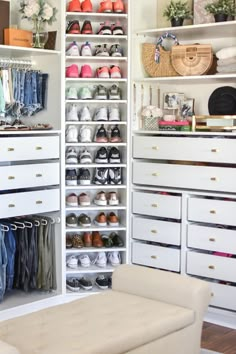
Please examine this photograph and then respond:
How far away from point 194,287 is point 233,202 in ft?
3.45

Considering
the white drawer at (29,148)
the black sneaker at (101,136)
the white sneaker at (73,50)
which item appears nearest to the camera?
the white drawer at (29,148)

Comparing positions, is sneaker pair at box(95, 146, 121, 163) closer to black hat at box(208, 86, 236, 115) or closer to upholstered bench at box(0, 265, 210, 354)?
black hat at box(208, 86, 236, 115)

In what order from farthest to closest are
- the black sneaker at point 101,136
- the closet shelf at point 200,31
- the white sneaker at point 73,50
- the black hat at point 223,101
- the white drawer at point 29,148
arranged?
the black sneaker at point 101,136
the white sneaker at point 73,50
the black hat at point 223,101
the closet shelf at point 200,31
the white drawer at point 29,148

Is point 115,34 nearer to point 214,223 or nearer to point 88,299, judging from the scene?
point 214,223

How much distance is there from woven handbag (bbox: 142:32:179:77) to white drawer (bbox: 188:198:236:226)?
986 millimetres

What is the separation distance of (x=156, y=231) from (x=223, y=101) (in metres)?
1.02

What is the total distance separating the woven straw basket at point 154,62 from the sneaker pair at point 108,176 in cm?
76

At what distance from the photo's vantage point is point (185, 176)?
421 cm

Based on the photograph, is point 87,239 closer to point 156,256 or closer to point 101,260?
point 101,260

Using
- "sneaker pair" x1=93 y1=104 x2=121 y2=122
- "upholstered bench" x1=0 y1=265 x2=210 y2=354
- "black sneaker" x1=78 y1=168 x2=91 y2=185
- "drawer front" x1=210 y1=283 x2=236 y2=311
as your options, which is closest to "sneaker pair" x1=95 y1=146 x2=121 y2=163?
"black sneaker" x1=78 y1=168 x2=91 y2=185

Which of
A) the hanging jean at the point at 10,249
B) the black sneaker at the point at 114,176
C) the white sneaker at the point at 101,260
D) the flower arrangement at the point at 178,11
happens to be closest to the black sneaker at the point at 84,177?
the black sneaker at the point at 114,176

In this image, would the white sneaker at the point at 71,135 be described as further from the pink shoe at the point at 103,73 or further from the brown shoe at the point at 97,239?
the brown shoe at the point at 97,239

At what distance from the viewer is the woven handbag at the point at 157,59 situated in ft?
14.7

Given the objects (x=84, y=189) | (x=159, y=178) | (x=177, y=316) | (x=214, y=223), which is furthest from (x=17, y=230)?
(x=177, y=316)
